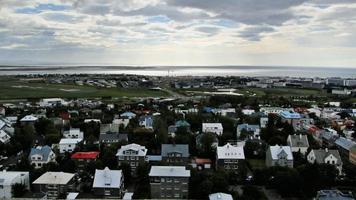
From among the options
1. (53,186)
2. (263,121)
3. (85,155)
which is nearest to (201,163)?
(85,155)

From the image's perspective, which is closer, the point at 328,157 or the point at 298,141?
the point at 328,157

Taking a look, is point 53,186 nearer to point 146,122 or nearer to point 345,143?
point 146,122

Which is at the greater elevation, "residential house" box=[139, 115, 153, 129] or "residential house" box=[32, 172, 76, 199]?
"residential house" box=[139, 115, 153, 129]

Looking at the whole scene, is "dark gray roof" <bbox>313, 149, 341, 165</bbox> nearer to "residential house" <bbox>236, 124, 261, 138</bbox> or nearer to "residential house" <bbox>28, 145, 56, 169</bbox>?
"residential house" <bbox>236, 124, 261, 138</bbox>

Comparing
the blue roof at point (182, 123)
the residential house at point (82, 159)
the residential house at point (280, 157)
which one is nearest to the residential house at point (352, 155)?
the residential house at point (280, 157)

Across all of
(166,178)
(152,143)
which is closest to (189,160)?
(152,143)

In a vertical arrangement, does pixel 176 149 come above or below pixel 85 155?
above

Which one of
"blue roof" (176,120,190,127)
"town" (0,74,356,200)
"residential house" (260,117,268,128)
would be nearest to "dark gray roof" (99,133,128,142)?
"town" (0,74,356,200)
